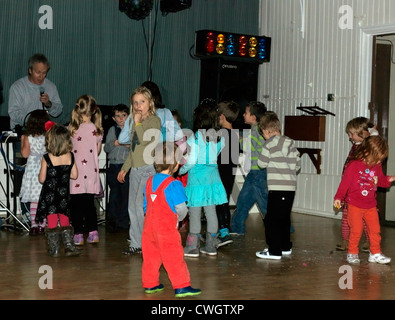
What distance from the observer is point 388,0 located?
24.5 feet

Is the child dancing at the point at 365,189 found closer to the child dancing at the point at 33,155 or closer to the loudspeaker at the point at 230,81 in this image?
the child dancing at the point at 33,155

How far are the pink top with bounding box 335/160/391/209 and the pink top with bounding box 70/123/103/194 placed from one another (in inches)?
80.8

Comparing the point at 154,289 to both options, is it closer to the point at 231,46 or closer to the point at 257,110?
the point at 257,110

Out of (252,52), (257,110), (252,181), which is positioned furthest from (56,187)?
(252,52)

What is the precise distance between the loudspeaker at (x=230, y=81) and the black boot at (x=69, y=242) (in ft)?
11.7

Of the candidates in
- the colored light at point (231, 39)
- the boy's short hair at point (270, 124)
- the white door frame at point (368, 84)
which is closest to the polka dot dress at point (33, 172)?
the boy's short hair at point (270, 124)

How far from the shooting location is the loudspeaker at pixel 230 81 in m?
8.34

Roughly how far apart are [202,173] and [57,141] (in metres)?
1.14

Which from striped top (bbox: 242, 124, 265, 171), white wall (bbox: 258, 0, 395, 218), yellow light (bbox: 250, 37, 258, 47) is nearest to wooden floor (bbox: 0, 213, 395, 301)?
striped top (bbox: 242, 124, 265, 171)

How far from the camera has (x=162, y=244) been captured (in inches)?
151

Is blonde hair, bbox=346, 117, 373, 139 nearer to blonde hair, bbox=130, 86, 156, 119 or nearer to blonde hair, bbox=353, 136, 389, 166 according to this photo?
blonde hair, bbox=353, 136, 389, 166

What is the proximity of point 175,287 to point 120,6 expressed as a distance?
16.6ft

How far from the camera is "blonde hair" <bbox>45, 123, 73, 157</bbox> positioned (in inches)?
202
